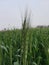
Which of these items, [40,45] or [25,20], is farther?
[40,45]

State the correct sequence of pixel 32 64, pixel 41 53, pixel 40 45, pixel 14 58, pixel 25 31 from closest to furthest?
pixel 25 31 < pixel 32 64 < pixel 14 58 < pixel 41 53 < pixel 40 45

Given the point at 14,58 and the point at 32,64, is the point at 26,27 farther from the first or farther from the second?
the point at 14,58

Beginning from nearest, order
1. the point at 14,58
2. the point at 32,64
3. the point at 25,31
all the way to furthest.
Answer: the point at 25,31, the point at 32,64, the point at 14,58

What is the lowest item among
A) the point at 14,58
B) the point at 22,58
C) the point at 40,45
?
the point at 40,45

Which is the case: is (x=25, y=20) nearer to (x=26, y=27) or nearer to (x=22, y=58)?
(x=26, y=27)

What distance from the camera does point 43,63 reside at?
2910mm

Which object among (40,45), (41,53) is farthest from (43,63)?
(40,45)

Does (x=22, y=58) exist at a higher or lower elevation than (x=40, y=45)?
higher

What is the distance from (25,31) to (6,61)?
1.59 metres

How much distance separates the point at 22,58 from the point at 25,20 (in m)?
0.20

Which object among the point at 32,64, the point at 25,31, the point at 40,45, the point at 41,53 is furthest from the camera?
the point at 40,45

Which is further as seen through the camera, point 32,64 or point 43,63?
point 43,63

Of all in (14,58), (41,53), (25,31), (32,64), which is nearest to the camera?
(25,31)

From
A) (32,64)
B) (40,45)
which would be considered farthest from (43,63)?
(40,45)
